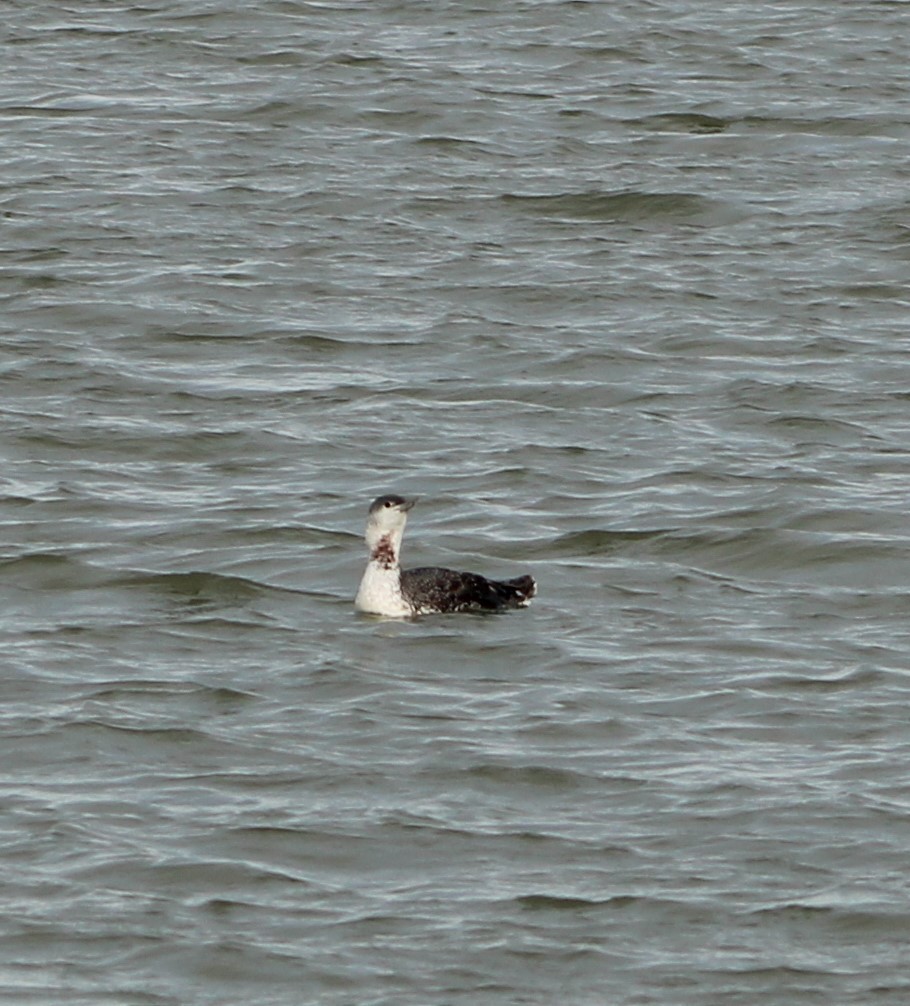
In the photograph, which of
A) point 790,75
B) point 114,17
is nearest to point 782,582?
point 790,75

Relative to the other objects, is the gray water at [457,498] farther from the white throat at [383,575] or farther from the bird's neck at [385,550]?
the bird's neck at [385,550]

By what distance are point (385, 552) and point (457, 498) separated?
2051 mm

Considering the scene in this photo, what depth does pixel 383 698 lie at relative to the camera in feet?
37.5

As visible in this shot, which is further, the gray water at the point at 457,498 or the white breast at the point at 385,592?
the white breast at the point at 385,592

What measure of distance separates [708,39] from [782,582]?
13712 millimetres

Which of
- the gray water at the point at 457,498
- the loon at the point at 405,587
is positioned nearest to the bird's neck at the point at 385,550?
the loon at the point at 405,587

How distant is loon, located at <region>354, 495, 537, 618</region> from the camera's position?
1247 centimetres

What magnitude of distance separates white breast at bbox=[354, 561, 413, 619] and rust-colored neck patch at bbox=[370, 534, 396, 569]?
0.07 ft

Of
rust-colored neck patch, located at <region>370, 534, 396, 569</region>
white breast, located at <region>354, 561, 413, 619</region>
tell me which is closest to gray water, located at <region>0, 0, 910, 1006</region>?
white breast, located at <region>354, 561, 413, 619</region>

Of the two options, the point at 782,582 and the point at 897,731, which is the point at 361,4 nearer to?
the point at 782,582

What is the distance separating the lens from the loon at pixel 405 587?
1247 cm

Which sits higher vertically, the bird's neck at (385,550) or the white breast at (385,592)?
the bird's neck at (385,550)

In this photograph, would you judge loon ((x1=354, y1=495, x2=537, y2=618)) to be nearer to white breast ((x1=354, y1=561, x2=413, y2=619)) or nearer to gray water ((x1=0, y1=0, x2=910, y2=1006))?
white breast ((x1=354, y1=561, x2=413, y2=619))

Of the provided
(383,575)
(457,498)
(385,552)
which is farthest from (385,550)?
(457,498)
